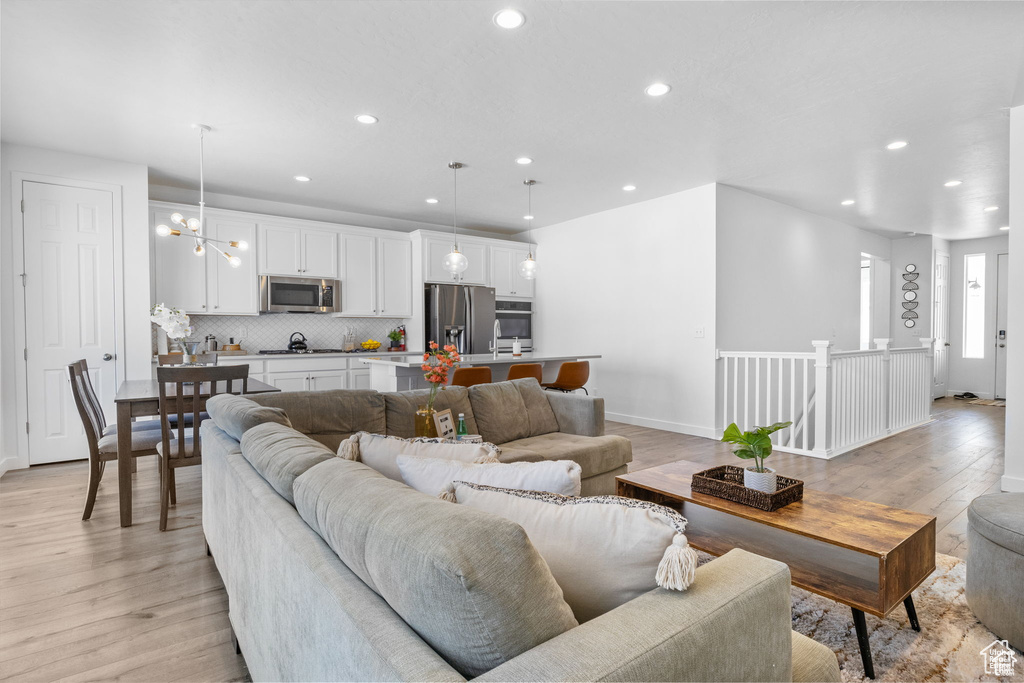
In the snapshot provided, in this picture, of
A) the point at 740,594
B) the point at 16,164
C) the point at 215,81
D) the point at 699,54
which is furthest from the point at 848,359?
the point at 16,164

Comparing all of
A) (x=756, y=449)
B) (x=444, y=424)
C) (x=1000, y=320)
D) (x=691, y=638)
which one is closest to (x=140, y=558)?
(x=444, y=424)

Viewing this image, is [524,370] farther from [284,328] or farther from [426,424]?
[284,328]

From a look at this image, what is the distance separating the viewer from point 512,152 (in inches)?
168

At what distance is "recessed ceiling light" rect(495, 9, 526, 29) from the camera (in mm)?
2365

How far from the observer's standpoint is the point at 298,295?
579 cm

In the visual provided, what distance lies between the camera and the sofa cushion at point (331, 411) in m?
2.53

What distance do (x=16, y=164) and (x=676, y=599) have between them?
561 cm

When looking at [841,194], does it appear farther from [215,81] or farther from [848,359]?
[215,81]

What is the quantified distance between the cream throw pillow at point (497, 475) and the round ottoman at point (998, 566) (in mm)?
1670

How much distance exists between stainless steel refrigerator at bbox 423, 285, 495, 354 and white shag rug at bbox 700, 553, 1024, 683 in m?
4.96

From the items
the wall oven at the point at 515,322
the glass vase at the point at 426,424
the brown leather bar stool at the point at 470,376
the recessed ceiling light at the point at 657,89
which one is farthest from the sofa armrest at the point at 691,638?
the wall oven at the point at 515,322

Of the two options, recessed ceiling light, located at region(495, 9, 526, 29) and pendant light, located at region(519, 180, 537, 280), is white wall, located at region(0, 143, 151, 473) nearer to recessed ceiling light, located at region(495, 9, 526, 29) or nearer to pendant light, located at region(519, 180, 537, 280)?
pendant light, located at region(519, 180, 537, 280)

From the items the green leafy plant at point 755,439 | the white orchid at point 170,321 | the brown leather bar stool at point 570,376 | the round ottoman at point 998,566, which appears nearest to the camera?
the round ottoman at point 998,566

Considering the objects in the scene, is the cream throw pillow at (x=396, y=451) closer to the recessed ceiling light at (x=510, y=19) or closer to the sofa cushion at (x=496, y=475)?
the sofa cushion at (x=496, y=475)
